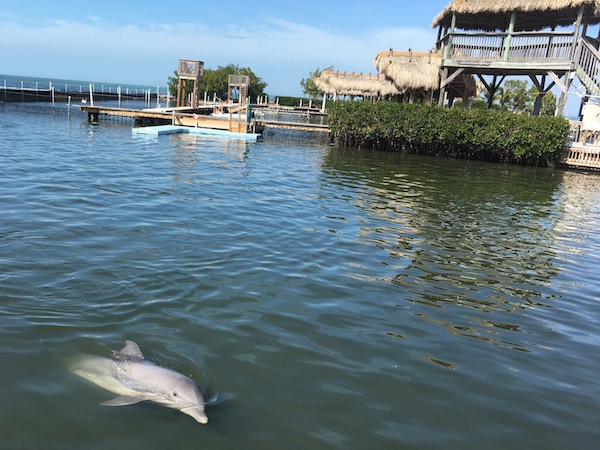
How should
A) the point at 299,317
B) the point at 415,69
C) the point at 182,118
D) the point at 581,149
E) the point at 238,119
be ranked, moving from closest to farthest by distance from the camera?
the point at 299,317 < the point at 581,149 < the point at 415,69 < the point at 238,119 < the point at 182,118

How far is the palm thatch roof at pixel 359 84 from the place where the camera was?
27.7 metres

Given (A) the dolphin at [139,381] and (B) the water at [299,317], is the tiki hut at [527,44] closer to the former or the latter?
(B) the water at [299,317]

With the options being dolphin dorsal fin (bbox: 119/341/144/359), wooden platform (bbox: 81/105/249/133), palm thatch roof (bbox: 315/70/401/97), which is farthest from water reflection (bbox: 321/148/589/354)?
palm thatch roof (bbox: 315/70/401/97)

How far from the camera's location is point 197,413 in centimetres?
327

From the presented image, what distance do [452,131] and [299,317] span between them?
1870 cm

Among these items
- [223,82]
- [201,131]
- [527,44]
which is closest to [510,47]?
[527,44]

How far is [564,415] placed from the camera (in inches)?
145

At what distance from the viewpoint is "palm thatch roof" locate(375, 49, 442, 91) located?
2339cm

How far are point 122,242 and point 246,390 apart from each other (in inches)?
152

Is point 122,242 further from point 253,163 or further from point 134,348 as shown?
point 253,163

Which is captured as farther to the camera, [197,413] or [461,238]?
[461,238]

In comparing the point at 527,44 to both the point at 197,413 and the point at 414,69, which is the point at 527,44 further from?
the point at 197,413

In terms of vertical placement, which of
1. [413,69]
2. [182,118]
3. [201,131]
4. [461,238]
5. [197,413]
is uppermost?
[413,69]

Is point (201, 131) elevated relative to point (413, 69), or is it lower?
lower
